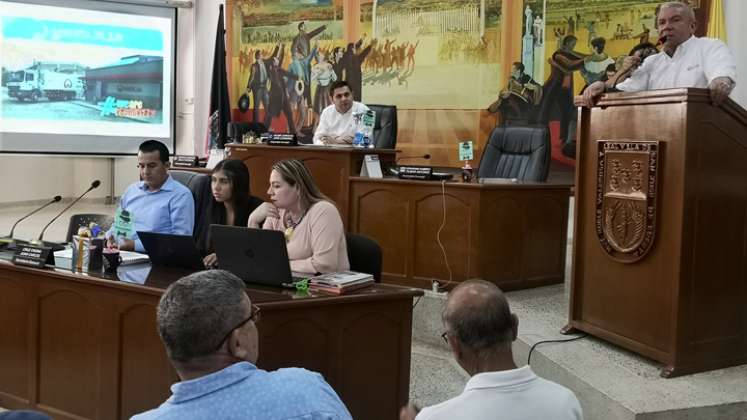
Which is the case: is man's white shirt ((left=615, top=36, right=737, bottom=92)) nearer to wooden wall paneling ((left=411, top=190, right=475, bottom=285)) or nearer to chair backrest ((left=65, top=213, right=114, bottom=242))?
wooden wall paneling ((left=411, top=190, right=475, bottom=285))

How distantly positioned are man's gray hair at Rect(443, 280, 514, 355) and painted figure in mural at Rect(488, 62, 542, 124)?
5820 millimetres

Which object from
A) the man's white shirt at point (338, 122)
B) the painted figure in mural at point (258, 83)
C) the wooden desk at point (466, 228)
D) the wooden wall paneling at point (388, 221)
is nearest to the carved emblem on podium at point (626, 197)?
the wooden desk at point (466, 228)

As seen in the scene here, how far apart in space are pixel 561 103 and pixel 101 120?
5694 millimetres

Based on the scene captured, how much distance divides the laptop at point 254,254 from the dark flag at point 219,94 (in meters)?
6.85

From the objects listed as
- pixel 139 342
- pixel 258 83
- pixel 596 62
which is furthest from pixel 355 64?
pixel 139 342

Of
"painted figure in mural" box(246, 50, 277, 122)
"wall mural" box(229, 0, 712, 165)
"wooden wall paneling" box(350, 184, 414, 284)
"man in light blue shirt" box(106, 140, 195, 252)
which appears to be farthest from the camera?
"painted figure in mural" box(246, 50, 277, 122)

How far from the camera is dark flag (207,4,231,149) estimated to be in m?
9.77

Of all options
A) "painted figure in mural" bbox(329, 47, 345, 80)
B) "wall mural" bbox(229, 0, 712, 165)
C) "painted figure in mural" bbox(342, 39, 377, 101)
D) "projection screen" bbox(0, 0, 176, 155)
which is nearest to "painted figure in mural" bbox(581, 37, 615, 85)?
"wall mural" bbox(229, 0, 712, 165)

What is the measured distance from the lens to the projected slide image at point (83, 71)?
9.19 m

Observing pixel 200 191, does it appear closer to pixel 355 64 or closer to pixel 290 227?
pixel 290 227

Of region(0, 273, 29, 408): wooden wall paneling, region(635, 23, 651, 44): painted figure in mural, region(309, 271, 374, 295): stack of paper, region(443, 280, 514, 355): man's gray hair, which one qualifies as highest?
region(635, 23, 651, 44): painted figure in mural

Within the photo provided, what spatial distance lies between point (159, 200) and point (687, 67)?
8.97 feet

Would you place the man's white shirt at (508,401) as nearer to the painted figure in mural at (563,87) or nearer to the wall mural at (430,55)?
the wall mural at (430,55)

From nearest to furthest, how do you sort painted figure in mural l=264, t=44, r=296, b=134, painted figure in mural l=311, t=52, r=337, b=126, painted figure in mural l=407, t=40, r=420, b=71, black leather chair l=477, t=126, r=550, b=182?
1. black leather chair l=477, t=126, r=550, b=182
2. painted figure in mural l=407, t=40, r=420, b=71
3. painted figure in mural l=311, t=52, r=337, b=126
4. painted figure in mural l=264, t=44, r=296, b=134
